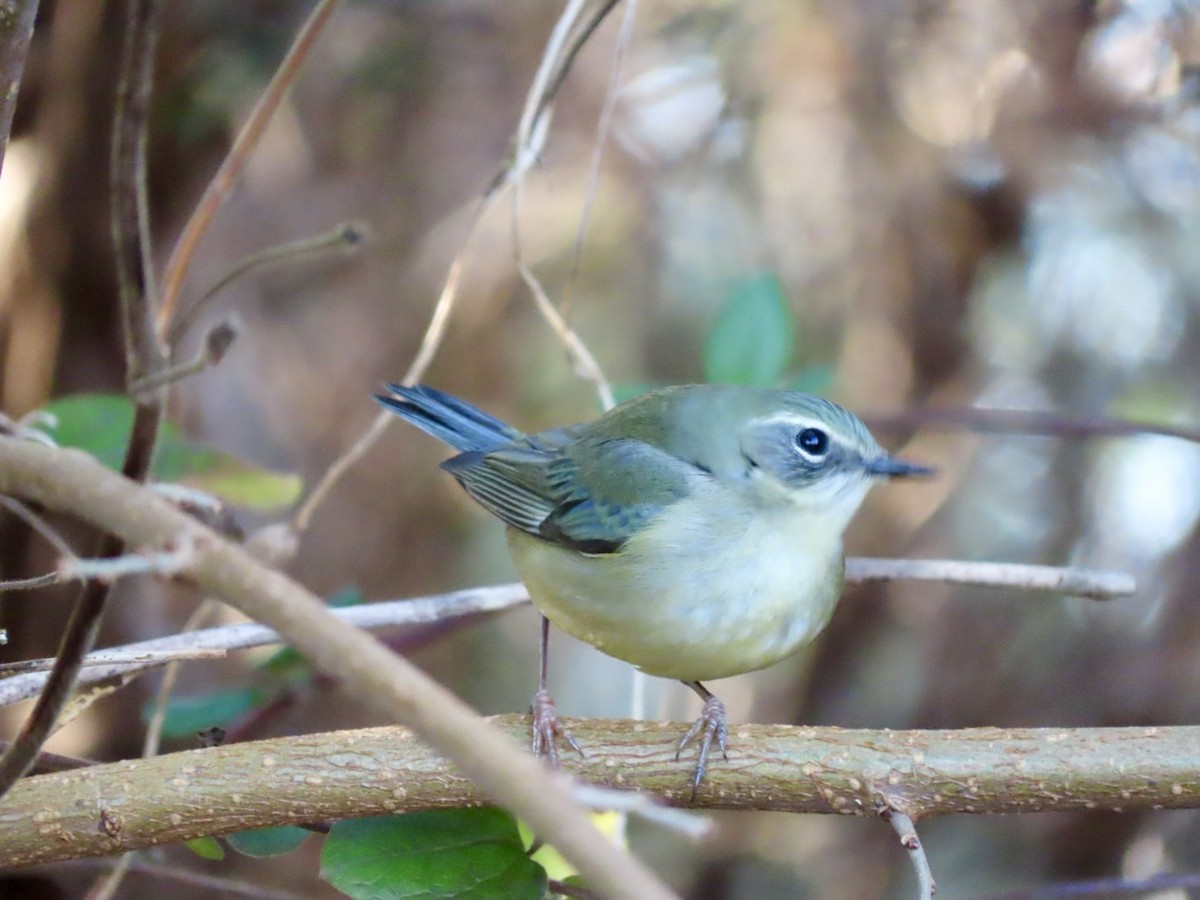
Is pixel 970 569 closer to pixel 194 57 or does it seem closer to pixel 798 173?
pixel 798 173

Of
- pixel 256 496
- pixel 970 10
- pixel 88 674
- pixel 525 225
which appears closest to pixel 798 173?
pixel 970 10

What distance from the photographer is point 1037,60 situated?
12.5 feet

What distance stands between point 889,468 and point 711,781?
42.4 inches

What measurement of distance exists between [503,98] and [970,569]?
9.46ft

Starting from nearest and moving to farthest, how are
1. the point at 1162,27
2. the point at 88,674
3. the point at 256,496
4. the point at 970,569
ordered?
the point at 88,674, the point at 970,569, the point at 256,496, the point at 1162,27

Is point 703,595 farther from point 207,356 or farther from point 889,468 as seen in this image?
point 207,356

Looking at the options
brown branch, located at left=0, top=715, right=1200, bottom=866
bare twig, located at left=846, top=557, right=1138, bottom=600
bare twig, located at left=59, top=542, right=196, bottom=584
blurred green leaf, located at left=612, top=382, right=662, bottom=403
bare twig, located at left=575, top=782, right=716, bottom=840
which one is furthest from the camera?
blurred green leaf, located at left=612, top=382, right=662, bottom=403

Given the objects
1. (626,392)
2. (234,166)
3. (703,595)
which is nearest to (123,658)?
(234,166)

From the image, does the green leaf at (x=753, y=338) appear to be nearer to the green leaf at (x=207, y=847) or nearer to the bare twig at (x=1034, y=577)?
the bare twig at (x=1034, y=577)

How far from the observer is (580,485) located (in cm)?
275

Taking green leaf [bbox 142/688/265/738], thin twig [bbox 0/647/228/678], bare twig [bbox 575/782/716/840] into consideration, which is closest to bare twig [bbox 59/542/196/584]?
bare twig [bbox 575/782/716/840]

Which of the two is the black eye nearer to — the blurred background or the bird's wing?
the bird's wing

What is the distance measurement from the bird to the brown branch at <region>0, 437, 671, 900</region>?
0.95m

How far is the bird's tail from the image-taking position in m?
3.02
